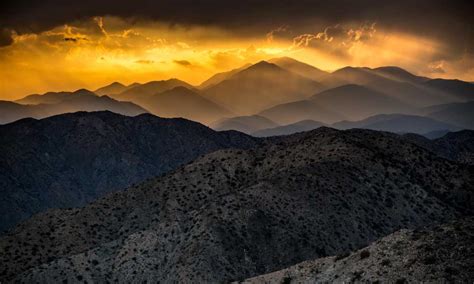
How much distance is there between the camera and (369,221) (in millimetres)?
81125

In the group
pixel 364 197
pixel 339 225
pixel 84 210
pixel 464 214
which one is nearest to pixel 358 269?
pixel 339 225

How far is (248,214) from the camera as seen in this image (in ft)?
261

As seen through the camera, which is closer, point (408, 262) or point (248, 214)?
point (408, 262)

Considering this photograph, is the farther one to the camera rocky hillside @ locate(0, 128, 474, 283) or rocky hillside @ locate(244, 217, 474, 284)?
rocky hillside @ locate(0, 128, 474, 283)

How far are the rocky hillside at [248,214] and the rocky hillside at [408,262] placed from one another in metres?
28.7

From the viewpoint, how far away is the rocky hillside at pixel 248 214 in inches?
2928

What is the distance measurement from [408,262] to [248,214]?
43.9 meters

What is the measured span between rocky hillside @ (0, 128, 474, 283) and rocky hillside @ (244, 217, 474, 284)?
94.2ft

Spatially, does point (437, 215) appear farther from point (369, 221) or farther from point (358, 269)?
point (358, 269)

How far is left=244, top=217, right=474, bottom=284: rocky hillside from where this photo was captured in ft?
115

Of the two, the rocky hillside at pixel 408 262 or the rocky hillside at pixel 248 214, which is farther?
the rocky hillside at pixel 248 214

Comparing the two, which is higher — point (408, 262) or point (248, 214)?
point (408, 262)

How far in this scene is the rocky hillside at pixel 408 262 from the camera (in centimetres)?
3506

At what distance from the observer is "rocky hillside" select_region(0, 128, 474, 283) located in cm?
7438
